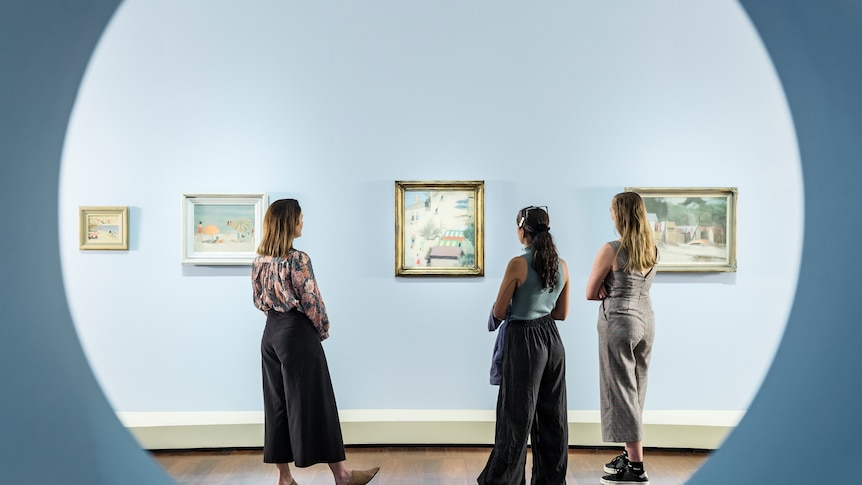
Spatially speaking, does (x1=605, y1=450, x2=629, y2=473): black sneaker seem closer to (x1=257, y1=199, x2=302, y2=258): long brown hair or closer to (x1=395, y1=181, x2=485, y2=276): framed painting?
(x1=395, y1=181, x2=485, y2=276): framed painting

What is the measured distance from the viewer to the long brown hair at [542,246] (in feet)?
13.5

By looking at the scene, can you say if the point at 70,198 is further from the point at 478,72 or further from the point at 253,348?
the point at 478,72

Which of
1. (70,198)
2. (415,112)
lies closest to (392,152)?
(415,112)

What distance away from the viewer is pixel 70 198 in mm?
5930

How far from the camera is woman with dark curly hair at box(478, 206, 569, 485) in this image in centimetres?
414

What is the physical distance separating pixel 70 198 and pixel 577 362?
169 inches

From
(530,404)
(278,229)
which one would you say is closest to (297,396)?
(278,229)

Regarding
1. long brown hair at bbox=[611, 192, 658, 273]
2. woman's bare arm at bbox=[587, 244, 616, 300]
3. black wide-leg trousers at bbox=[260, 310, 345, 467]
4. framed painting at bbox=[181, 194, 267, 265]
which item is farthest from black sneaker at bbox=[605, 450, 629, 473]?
framed painting at bbox=[181, 194, 267, 265]

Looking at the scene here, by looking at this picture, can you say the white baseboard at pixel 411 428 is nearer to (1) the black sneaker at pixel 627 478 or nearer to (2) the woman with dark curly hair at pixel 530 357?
(1) the black sneaker at pixel 627 478

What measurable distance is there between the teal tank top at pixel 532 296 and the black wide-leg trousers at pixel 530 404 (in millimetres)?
41

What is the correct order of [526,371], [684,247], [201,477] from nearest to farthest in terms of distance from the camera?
[526,371] < [201,477] < [684,247]

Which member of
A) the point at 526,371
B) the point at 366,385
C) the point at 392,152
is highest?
the point at 392,152

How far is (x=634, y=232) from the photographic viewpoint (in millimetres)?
4539

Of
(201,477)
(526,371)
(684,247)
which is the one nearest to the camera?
(526,371)
